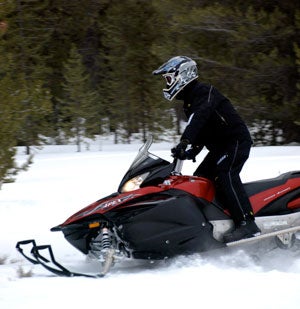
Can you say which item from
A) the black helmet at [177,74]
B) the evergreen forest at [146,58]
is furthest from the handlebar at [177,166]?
the evergreen forest at [146,58]

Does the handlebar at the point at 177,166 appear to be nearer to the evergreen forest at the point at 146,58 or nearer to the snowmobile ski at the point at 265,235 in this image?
the snowmobile ski at the point at 265,235

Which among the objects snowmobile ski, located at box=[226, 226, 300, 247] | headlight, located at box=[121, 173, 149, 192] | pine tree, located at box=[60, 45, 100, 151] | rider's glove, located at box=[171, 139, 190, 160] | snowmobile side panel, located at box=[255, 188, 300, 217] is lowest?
pine tree, located at box=[60, 45, 100, 151]

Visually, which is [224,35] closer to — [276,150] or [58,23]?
[276,150]

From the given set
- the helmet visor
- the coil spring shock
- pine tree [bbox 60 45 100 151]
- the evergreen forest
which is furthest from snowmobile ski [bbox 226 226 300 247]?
pine tree [bbox 60 45 100 151]

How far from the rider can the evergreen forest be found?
7650 mm

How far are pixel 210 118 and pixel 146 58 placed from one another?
1463 centimetres

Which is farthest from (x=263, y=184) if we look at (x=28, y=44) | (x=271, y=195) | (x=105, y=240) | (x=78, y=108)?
(x=28, y=44)

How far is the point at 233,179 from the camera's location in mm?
5480

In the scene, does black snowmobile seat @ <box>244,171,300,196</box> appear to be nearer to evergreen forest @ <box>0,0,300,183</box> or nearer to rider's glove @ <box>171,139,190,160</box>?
rider's glove @ <box>171,139,190,160</box>

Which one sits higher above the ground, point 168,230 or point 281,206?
point 281,206

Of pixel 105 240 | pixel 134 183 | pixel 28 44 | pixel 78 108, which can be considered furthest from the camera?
pixel 28 44

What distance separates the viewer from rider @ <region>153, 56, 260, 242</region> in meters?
5.43

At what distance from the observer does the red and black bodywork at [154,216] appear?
17.2 ft

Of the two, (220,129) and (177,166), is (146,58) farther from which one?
(177,166)
